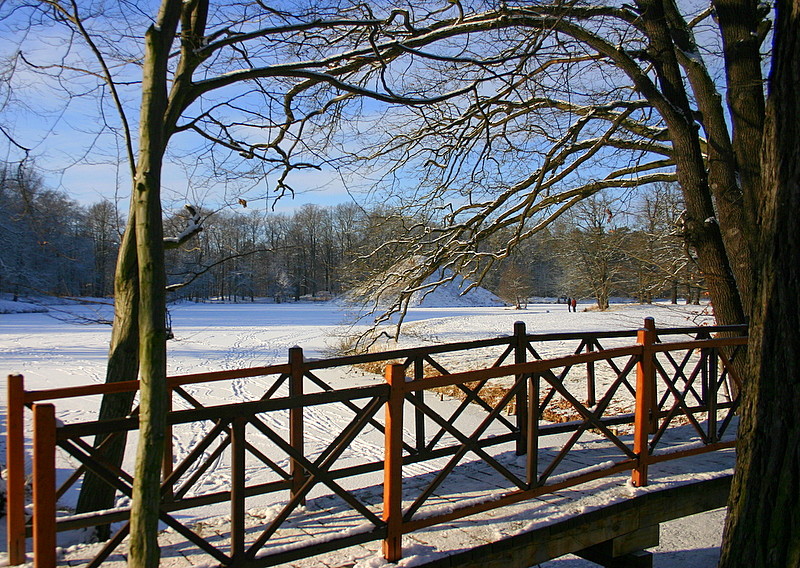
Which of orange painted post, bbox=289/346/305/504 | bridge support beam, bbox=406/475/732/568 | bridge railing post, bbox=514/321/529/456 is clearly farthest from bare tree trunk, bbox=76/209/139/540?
bridge railing post, bbox=514/321/529/456

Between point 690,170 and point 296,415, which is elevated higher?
point 690,170

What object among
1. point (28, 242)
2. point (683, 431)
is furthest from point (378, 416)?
point (28, 242)

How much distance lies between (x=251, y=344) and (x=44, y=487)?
2169 centimetres

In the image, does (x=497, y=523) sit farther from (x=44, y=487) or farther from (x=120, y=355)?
(x=120, y=355)

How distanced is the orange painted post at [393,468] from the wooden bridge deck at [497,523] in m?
0.10

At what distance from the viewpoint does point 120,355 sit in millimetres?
4723

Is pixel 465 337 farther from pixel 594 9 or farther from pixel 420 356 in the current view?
pixel 420 356

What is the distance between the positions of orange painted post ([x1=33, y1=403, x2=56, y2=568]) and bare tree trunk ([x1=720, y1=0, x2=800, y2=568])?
12.4ft

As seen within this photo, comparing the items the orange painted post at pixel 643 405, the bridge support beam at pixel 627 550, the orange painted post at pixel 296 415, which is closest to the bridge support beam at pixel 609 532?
the bridge support beam at pixel 627 550

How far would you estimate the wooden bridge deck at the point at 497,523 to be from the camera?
145 inches

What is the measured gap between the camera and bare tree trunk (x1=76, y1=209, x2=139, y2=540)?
4637 mm

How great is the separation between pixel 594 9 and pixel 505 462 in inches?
233

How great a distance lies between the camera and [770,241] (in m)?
3.46

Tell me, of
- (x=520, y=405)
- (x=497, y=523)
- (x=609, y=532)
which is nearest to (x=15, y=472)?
(x=497, y=523)
